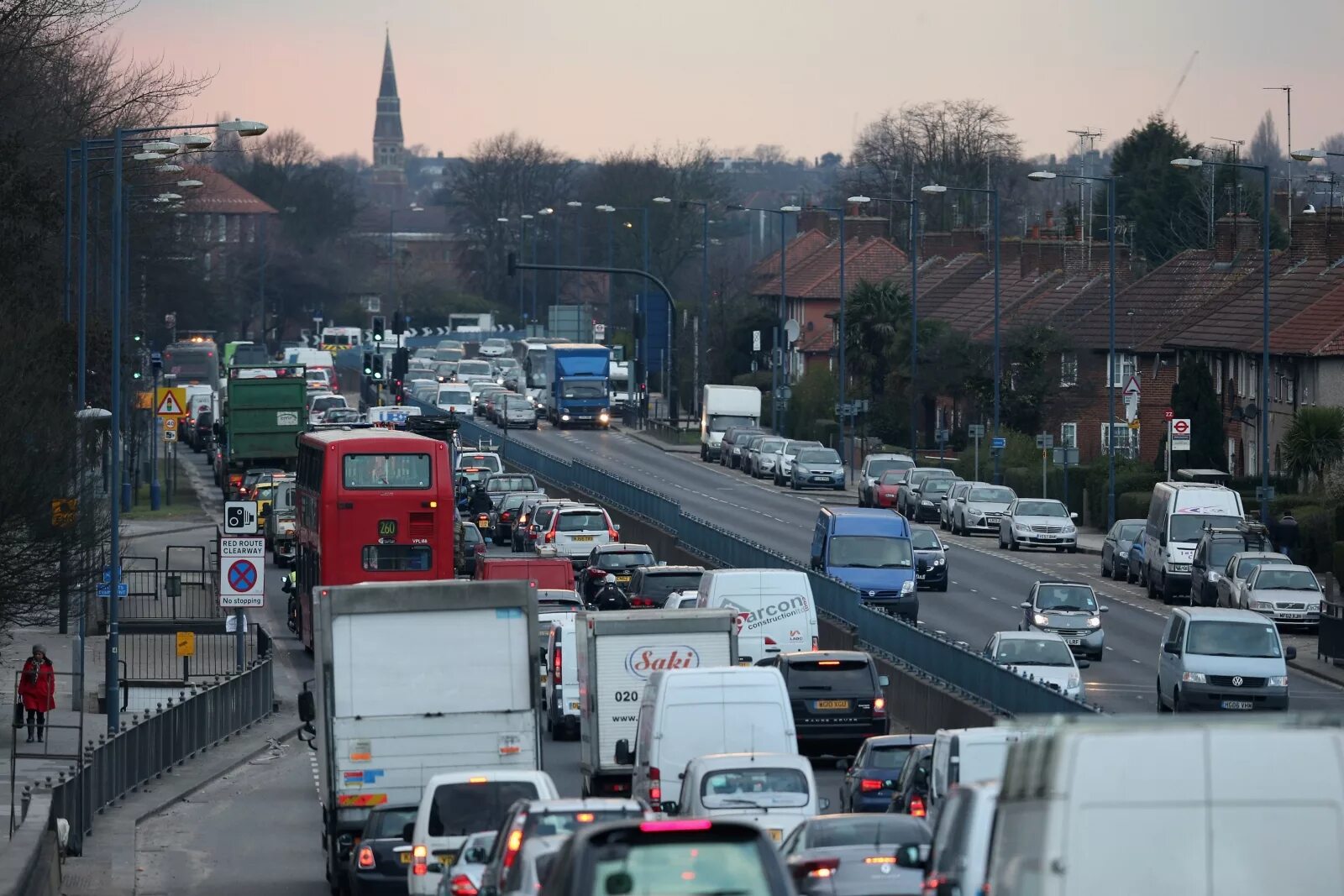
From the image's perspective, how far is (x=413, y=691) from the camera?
857 inches

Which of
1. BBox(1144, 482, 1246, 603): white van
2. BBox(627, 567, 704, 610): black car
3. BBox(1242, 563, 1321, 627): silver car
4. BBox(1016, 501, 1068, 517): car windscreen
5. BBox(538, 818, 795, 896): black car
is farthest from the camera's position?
BBox(1016, 501, 1068, 517): car windscreen

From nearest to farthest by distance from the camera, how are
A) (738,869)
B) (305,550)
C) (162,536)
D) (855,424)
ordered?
(738,869) < (305,550) < (162,536) < (855,424)

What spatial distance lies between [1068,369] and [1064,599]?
37.1 metres

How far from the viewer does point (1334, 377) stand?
6175cm

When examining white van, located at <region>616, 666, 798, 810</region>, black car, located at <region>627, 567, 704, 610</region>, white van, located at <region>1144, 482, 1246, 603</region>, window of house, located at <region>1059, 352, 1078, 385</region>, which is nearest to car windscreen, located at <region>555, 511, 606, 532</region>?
black car, located at <region>627, 567, 704, 610</region>

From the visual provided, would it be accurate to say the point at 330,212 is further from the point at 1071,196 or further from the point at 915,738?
the point at 915,738

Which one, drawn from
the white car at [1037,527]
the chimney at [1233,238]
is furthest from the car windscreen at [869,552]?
the chimney at [1233,238]

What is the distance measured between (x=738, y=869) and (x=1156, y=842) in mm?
2302

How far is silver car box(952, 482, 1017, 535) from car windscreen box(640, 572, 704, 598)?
22970 mm

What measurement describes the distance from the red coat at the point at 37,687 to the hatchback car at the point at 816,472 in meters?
43.6

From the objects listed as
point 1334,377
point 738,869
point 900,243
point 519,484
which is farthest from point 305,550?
point 900,243

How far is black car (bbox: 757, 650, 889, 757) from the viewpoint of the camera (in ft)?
93.7

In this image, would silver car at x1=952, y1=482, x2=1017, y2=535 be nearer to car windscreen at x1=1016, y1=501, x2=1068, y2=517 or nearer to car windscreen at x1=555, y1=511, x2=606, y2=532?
car windscreen at x1=1016, y1=501, x2=1068, y2=517

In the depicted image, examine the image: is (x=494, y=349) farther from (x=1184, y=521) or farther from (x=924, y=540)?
(x=1184, y=521)
